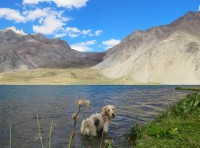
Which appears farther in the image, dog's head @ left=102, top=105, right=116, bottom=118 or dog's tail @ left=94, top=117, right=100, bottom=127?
dog's tail @ left=94, top=117, right=100, bottom=127

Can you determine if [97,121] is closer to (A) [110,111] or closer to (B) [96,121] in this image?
(B) [96,121]

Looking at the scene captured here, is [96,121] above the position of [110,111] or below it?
below

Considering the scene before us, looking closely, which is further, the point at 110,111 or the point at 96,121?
the point at 96,121

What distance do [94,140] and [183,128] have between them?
746 cm

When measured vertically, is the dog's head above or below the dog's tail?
above

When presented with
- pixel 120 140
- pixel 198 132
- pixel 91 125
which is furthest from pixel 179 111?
pixel 198 132

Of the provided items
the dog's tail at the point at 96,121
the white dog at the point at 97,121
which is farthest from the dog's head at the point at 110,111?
the dog's tail at the point at 96,121

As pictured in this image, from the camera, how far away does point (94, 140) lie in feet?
66.7

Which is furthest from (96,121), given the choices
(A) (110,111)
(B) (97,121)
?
(A) (110,111)

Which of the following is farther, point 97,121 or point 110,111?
point 97,121

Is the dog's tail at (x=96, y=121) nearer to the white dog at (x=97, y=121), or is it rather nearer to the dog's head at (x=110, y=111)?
the white dog at (x=97, y=121)

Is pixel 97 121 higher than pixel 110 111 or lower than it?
lower

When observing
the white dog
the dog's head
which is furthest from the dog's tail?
the dog's head

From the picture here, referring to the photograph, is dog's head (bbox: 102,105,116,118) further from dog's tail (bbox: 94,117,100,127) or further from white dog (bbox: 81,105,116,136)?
dog's tail (bbox: 94,117,100,127)
